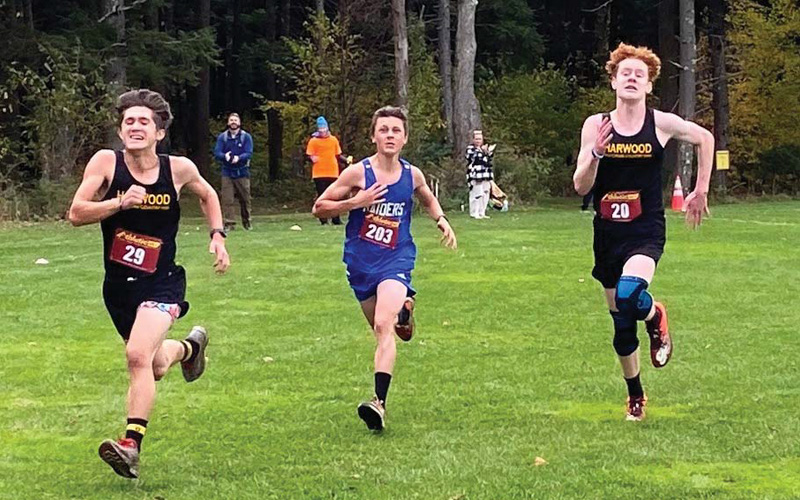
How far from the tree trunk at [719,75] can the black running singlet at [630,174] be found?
34.9 metres

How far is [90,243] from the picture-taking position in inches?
813

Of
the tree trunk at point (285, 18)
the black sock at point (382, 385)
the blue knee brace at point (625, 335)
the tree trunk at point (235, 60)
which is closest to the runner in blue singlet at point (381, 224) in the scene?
the black sock at point (382, 385)

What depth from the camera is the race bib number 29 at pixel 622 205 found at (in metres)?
7.35

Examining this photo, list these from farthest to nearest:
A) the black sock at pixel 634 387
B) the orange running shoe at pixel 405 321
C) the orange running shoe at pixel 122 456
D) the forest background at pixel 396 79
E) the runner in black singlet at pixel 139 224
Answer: the forest background at pixel 396 79 < the orange running shoe at pixel 405 321 < the black sock at pixel 634 387 < the runner in black singlet at pixel 139 224 < the orange running shoe at pixel 122 456

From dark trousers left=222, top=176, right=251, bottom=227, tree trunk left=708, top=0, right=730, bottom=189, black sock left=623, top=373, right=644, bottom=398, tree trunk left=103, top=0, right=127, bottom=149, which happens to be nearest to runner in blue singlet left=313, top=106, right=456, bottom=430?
black sock left=623, top=373, right=644, bottom=398

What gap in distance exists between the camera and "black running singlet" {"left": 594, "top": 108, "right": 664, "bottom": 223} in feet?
23.9

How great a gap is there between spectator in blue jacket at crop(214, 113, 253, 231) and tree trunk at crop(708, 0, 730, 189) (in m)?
22.5

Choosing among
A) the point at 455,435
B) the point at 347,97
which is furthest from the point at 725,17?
the point at 455,435

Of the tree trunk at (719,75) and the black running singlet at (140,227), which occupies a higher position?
the tree trunk at (719,75)

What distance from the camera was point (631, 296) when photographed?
7.20 metres

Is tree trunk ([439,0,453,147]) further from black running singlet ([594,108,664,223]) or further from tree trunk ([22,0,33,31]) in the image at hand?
black running singlet ([594,108,664,223])

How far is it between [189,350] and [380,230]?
52.7 inches

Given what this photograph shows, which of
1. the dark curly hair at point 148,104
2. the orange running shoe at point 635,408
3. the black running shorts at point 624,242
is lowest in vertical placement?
the orange running shoe at point 635,408

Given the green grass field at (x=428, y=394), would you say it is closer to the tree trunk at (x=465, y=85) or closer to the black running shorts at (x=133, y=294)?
the black running shorts at (x=133, y=294)
